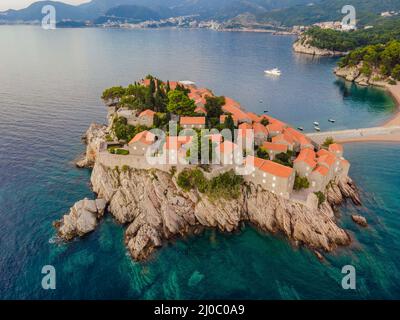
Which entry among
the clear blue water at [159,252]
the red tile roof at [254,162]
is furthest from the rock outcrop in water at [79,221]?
the red tile roof at [254,162]

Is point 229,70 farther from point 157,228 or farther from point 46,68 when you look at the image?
point 157,228

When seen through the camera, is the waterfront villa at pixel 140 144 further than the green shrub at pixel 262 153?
No

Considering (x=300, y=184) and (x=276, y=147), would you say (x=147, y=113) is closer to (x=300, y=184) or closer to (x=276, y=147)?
(x=276, y=147)

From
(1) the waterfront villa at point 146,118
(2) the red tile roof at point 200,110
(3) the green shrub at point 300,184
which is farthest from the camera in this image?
(2) the red tile roof at point 200,110

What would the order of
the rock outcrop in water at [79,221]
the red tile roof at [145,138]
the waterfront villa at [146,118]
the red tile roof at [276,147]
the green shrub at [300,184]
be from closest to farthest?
the rock outcrop in water at [79,221] → the green shrub at [300,184] → the red tile roof at [145,138] → the red tile roof at [276,147] → the waterfront villa at [146,118]

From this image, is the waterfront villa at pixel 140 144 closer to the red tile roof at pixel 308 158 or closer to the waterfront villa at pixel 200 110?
the waterfront villa at pixel 200 110

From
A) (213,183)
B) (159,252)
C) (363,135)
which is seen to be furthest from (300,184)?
(363,135)

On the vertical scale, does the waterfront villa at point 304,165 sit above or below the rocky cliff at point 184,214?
above

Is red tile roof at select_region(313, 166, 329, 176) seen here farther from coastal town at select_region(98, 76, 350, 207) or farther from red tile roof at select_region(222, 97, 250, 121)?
red tile roof at select_region(222, 97, 250, 121)
